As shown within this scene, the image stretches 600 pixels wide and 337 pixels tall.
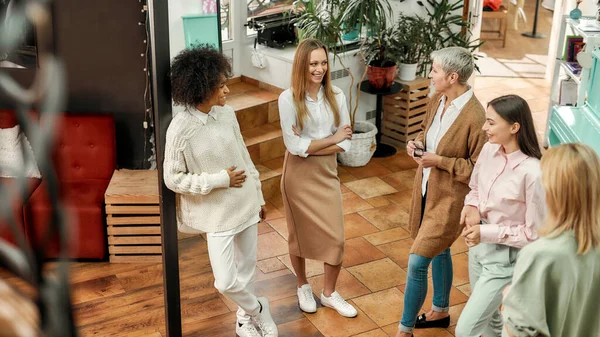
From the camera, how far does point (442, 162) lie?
331cm

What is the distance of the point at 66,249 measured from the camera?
319mm

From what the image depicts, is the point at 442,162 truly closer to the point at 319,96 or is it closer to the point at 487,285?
the point at 487,285

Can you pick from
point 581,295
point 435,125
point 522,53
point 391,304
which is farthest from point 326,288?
point 522,53

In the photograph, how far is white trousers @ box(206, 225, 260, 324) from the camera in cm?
342

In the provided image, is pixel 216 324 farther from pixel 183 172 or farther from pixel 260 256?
pixel 183 172

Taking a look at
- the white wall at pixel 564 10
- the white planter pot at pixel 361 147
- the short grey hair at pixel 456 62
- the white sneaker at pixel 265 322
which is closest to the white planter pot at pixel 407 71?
the white planter pot at pixel 361 147

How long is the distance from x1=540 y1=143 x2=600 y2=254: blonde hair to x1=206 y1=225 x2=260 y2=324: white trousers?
1.72 m

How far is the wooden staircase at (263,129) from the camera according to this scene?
228 inches

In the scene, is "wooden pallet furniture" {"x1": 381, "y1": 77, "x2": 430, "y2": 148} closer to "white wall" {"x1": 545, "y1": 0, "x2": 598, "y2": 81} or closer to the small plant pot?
the small plant pot

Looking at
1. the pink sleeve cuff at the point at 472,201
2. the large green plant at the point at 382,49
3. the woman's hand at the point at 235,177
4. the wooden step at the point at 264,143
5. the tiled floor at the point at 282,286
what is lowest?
the tiled floor at the point at 282,286

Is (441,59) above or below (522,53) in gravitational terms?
above

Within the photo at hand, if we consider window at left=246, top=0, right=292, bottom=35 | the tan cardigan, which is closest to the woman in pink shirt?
the tan cardigan

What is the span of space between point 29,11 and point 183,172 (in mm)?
2983

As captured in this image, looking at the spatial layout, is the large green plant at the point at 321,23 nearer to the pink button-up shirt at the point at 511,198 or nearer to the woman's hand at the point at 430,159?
the woman's hand at the point at 430,159
